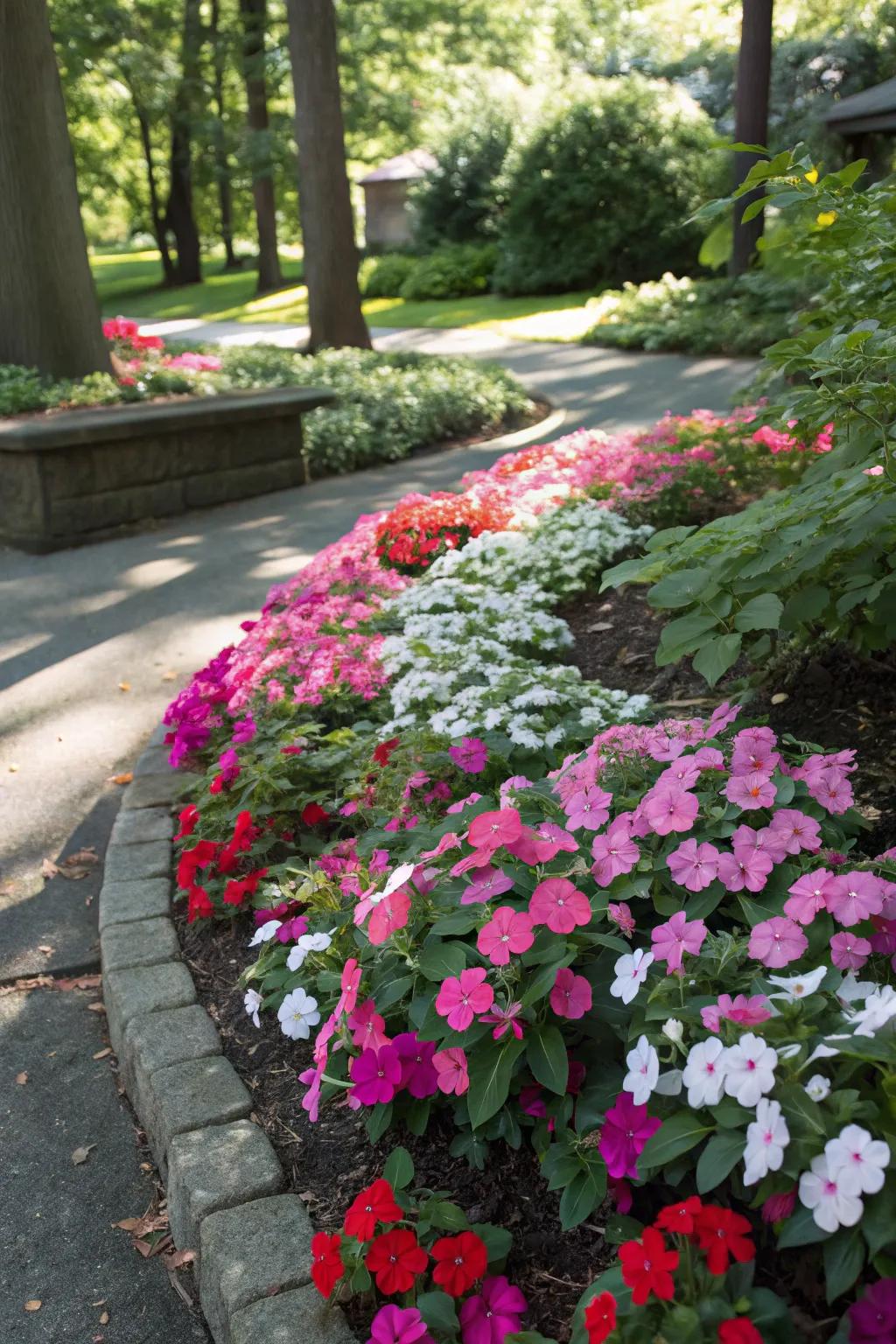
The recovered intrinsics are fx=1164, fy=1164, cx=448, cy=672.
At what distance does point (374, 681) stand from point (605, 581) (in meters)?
1.56

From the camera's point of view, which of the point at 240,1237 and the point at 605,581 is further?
the point at 605,581

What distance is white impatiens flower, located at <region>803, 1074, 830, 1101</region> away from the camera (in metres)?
1.52

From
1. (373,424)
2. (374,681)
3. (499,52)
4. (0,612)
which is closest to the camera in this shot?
(374,681)

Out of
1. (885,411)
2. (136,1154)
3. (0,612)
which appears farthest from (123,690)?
(885,411)

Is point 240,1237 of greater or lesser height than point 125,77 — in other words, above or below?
below

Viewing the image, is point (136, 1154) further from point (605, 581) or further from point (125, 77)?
point (125, 77)

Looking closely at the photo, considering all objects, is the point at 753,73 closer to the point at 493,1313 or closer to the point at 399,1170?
the point at 399,1170

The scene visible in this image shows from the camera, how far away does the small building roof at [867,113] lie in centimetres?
1350

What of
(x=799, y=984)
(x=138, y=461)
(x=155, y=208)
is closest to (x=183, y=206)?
(x=155, y=208)

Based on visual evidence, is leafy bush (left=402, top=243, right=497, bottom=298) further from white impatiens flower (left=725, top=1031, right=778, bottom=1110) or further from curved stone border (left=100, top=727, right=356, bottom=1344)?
white impatiens flower (left=725, top=1031, right=778, bottom=1110)

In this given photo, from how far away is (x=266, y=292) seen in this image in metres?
27.9

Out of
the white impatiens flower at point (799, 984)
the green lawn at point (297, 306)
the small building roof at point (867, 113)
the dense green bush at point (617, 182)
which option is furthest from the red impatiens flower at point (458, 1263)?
the dense green bush at point (617, 182)

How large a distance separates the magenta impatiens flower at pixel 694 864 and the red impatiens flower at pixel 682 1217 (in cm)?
54

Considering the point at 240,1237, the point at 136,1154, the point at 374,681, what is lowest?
the point at 136,1154
